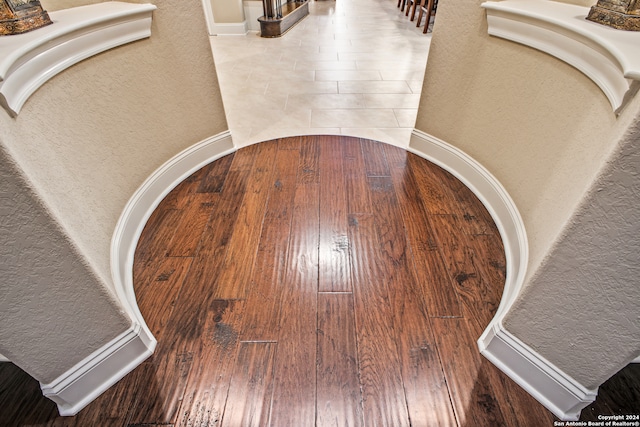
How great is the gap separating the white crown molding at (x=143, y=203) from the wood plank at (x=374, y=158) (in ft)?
3.03

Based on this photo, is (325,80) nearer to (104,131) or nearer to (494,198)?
(494,198)

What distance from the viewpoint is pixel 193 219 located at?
5.67 feet

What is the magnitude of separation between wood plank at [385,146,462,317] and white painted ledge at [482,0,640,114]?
83cm

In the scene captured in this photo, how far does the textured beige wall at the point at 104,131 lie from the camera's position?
912 mm

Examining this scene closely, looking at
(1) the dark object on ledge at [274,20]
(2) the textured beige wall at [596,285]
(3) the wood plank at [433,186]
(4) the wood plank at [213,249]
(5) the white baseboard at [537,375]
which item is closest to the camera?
(2) the textured beige wall at [596,285]

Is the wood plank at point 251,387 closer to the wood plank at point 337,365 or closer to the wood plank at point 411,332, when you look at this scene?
the wood plank at point 337,365

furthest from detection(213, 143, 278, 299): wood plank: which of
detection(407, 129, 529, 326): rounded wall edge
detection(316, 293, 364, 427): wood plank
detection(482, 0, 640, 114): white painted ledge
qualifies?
detection(482, 0, 640, 114): white painted ledge

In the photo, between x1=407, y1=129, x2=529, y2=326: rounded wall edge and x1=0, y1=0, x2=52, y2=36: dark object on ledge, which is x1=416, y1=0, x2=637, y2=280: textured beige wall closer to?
x1=407, y1=129, x2=529, y2=326: rounded wall edge

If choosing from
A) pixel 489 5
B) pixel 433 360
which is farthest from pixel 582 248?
pixel 489 5

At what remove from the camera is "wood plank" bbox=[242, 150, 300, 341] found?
4.16ft

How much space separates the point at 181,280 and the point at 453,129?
65.8 inches

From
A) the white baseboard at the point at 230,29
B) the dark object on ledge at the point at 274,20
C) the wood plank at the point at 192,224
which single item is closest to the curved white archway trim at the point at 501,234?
the wood plank at the point at 192,224

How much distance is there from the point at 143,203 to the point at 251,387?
1090 millimetres

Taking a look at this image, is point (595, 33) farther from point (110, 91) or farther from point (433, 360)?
point (110, 91)
